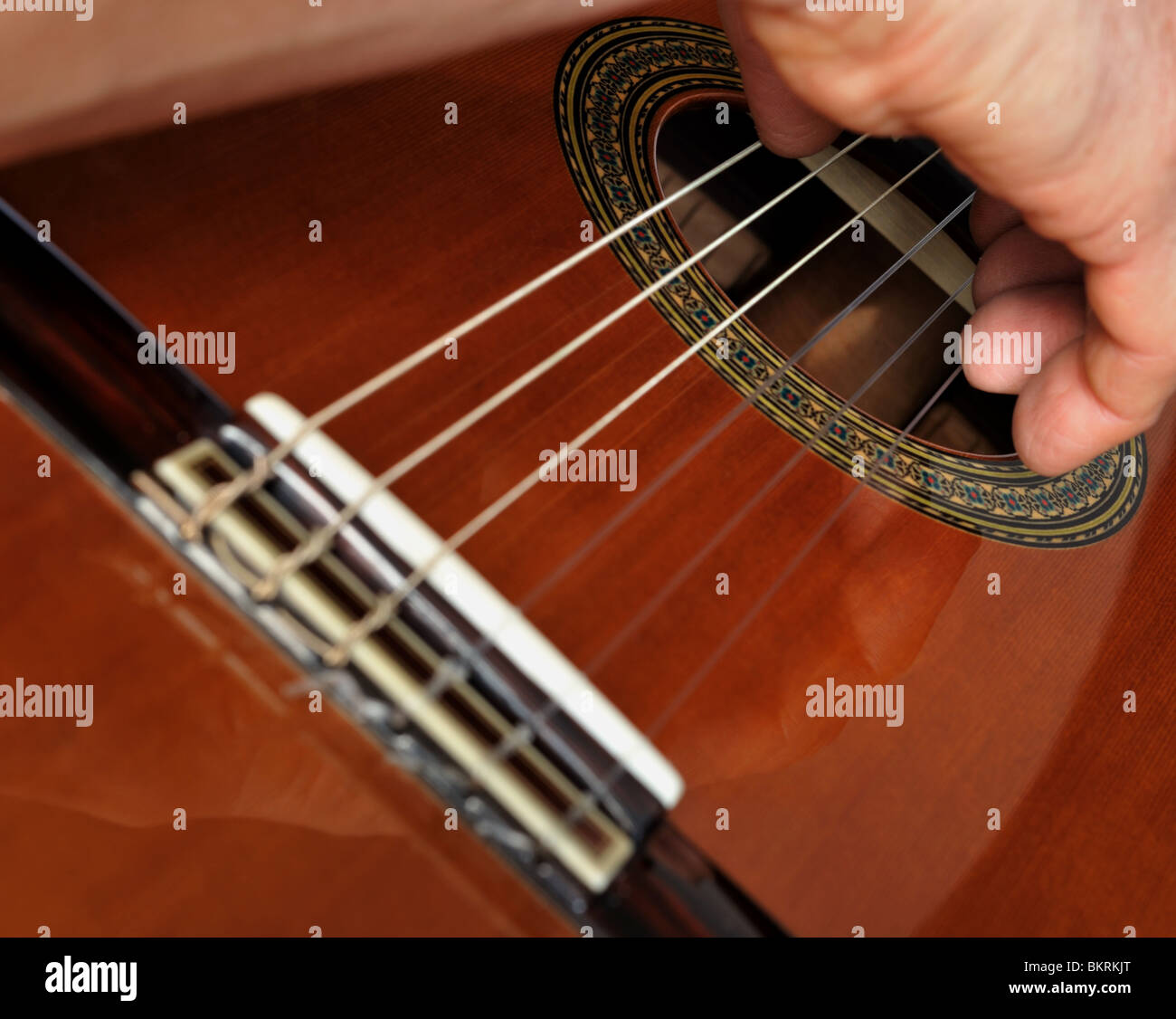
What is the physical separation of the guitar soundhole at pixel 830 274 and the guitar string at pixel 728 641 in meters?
0.10

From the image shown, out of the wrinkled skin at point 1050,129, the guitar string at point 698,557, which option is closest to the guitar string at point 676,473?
the guitar string at point 698,557

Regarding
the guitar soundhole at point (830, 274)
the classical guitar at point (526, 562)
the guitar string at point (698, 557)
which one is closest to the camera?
the classical guitar at point (526, 562)

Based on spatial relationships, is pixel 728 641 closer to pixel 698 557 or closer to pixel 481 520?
pixel 698 557

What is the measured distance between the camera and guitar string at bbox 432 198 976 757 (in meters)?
0.45

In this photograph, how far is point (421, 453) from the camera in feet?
1.70

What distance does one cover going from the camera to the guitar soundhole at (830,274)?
85cm

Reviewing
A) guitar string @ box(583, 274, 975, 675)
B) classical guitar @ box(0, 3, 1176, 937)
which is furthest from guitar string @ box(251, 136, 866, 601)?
guitar string @ box(583, 274, 975, 675)

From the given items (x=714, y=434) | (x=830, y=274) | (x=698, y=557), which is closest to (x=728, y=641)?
(x=698, y=557)

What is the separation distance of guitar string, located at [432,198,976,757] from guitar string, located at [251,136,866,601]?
9 cm

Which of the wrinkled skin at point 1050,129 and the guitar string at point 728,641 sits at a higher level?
the wrinkled skin at point 1050,129

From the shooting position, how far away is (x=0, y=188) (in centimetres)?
53

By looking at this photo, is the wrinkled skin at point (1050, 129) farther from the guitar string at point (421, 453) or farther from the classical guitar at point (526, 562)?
the guitar string at point (421, 453)
